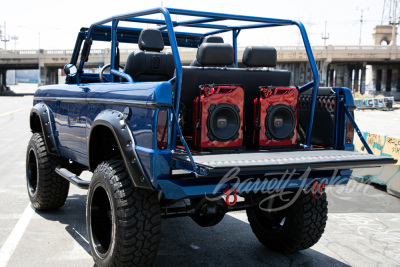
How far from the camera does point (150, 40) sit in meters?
4.54

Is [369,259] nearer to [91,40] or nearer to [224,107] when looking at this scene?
[224,107]

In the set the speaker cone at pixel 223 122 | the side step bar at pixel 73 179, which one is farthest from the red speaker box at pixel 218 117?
the side step bar at pixel 73 179

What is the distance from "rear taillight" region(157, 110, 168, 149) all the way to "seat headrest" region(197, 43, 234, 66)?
0.90 m

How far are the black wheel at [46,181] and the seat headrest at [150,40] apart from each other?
99.5 inches

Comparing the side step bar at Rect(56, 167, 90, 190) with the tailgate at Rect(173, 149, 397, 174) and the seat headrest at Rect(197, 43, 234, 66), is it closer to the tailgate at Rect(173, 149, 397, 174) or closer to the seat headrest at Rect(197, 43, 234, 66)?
the tailgate at Rect(173, 149, 397, 174)

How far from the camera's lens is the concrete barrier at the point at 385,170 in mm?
8438

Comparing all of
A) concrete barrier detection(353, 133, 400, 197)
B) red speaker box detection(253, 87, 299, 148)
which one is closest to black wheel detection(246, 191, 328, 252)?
red speaker box detection(253, 87, 299, 148)

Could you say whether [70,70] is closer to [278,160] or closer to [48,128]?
[48,128]

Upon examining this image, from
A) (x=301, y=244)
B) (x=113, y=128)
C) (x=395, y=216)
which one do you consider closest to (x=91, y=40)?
(x=113, y=128)

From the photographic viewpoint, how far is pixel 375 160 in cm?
414

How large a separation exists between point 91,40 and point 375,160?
3424mm

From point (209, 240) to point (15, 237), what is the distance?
2.14 meters

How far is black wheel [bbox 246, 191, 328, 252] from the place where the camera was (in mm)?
4891

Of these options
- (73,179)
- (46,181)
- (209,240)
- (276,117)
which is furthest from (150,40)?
(46,181)
